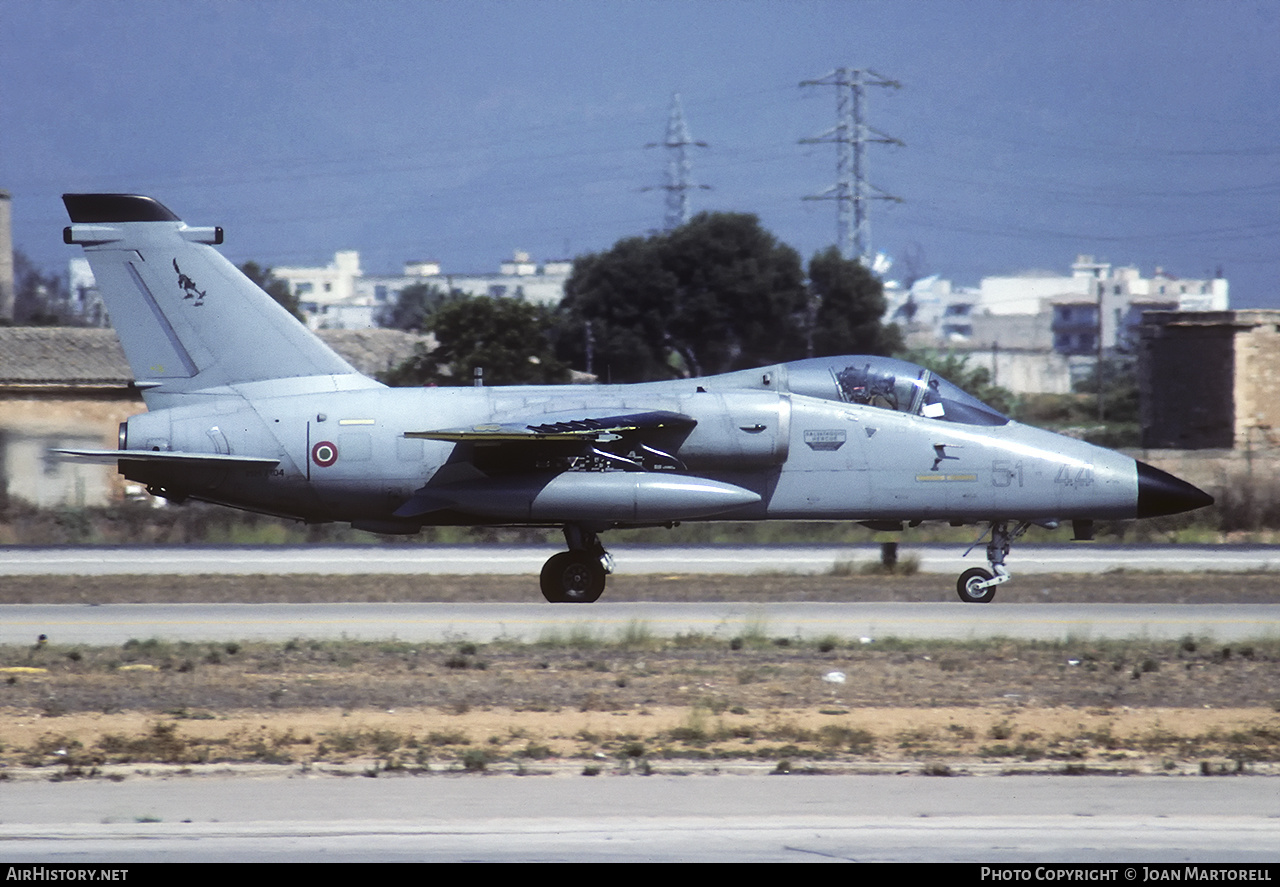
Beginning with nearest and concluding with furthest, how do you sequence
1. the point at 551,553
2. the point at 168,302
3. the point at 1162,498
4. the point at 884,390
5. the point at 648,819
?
the point at 648,819 < the point at 1162,498 < the point at 168,302 < the point at 884,390 < the point at 551,553

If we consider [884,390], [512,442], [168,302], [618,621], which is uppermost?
[168,302]

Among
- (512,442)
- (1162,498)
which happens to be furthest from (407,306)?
(1162,498)

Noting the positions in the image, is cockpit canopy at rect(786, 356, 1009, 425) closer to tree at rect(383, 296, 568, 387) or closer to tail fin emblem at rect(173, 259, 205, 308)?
tail fin emblem at rect(173, 259, 205, 308)

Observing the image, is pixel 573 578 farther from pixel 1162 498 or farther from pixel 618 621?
pixel 1162 498

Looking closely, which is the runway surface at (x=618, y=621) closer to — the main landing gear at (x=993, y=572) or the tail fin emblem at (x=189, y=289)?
the main landing gear at (x=993, y=572)

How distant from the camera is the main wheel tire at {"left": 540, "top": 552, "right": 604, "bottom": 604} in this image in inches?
724

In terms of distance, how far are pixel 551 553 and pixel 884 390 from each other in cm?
1116

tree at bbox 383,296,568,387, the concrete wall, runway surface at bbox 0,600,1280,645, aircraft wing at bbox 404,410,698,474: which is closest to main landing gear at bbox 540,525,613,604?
runway surface at bbox 0,600,1280,645

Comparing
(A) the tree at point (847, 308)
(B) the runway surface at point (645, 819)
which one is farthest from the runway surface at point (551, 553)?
(A) the tree at point (847, 308)

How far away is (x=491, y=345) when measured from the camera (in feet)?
145

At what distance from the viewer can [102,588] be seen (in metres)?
23.6

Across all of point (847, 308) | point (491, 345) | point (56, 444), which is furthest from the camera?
point (847, 308)
